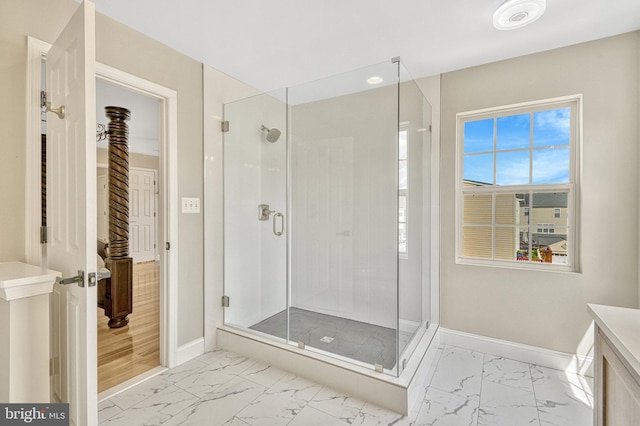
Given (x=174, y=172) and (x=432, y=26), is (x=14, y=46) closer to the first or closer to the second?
(x=174, y=172)

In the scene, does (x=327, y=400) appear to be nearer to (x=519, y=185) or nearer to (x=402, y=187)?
(x=402, y=187)

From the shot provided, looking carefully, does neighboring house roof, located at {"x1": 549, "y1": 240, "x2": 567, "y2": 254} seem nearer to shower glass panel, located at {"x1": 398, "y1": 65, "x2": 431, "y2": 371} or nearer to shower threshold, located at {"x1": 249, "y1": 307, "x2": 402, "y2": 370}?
shower glass panel, located at {"x1": 398, "y1": 65, "x2": 431, "y2": 371}

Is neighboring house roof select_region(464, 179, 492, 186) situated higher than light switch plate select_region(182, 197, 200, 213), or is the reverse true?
neighboring house roof select_region(464, 179, 492, 186)

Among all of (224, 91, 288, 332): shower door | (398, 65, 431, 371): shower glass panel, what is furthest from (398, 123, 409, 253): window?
(224, 91, 288, 332): shower door

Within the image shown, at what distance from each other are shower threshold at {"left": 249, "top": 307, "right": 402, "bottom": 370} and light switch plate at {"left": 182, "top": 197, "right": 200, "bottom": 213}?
1212 mm

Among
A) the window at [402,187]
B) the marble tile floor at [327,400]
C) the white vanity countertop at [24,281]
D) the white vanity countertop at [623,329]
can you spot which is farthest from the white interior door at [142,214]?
the white vanity countertop at [623,329]

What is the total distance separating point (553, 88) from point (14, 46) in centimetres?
352

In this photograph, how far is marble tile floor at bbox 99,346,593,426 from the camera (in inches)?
68.8

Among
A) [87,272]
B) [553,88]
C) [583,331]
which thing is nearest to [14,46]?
[87,272]

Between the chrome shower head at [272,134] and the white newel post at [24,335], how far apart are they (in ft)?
6.89

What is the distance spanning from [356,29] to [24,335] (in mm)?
2500

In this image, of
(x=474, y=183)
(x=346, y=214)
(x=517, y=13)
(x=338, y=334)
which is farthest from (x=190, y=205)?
(x=517, y=13)

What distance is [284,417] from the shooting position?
69.7 inches

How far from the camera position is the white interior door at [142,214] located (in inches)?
245
